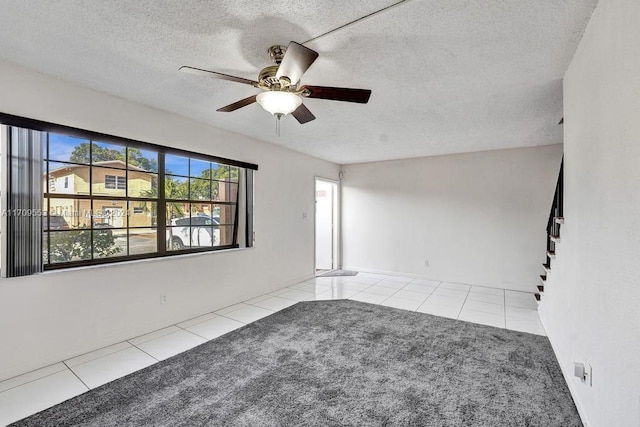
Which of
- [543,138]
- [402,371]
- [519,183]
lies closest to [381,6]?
[402,371]

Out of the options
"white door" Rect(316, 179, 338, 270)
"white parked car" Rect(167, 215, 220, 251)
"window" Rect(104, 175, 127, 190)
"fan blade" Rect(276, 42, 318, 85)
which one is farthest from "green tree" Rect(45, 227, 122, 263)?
"white door" Rect(316, 179, 338, 270)

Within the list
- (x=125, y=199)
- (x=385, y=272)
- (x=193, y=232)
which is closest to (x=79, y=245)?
(x=125, y=199)

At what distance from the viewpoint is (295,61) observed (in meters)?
1.65

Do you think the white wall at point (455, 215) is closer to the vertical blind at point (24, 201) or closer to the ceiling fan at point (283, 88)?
the ceiling fan at point (283, 88)

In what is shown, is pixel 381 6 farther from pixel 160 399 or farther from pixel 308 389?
pixel 160 399

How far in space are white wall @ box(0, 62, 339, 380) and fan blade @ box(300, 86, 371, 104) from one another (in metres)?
2.11

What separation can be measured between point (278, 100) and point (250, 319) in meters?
2.68

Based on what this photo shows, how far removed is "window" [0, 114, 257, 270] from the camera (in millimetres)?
2592

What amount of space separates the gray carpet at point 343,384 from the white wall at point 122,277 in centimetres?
76

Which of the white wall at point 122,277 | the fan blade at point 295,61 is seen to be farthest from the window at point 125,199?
the fan blade at point 295,61

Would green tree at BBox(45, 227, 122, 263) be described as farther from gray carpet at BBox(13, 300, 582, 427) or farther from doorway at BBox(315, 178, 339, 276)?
doorway at BBox(315, 178, 339, 276)

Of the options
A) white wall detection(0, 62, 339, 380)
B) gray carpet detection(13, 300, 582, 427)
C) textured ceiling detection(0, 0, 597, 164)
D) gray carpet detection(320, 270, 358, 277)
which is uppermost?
textured ceiling detection(0, 0, 597, 164)

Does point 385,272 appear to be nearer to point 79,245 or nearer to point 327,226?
point 327,226

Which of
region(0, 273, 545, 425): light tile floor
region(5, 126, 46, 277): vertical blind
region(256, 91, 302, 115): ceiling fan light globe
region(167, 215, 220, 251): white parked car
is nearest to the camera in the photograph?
region(256, 91, 302, 115): ceiling fan light globe
